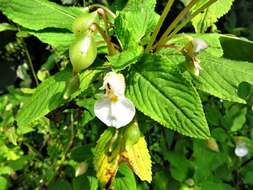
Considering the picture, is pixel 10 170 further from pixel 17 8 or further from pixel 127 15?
pixel 127 15

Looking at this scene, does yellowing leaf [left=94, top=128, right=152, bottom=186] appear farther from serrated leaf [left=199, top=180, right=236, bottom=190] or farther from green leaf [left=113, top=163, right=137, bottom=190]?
serrated leaf [left=199, top=180, right=236, bottom=190]

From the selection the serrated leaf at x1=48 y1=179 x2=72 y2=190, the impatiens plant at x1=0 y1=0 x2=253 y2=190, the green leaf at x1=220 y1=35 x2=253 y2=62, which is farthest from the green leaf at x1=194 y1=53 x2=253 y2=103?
the serrated leaf at x1=48 y1=179 x2=72 y2=190

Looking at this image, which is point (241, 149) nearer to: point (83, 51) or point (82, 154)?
point (82, 154)

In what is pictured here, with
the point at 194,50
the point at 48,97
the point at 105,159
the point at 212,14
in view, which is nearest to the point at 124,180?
the point at 105,159

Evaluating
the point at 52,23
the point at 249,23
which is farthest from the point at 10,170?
the point at 249,23

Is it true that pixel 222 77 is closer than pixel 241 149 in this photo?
Yes
